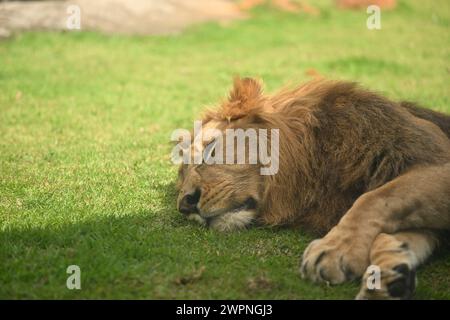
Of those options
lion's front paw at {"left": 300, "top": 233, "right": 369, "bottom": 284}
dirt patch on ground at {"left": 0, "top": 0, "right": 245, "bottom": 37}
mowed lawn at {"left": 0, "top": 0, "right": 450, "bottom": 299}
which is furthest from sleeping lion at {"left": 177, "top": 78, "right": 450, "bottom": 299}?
dirt patch on ground at {"left": 0, "top": 0, "right": 245, "bottom": 37}

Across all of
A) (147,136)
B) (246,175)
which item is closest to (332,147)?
(246,175)

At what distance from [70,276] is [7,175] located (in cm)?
204

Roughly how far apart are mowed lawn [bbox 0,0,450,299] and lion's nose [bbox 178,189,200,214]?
13cm

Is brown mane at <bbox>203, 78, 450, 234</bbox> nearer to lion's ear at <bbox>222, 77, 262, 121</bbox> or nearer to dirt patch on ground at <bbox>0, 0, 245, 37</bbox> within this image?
lion's ear at <bbox>222, 77, 262, 121</bbox>

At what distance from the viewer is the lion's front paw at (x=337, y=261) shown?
3342 mm

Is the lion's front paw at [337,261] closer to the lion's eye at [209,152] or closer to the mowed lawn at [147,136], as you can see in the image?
the mowed lawn at [147,136]

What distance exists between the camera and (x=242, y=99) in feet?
13.8

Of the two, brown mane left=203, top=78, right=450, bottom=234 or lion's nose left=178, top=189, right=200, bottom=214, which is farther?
lion's nose left=178, top=189, right=200, bottom=214

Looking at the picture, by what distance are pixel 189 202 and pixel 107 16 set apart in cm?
799

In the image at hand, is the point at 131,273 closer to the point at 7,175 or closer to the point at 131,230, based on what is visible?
the point at 131,230

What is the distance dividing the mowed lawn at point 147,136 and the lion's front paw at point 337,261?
0.06m

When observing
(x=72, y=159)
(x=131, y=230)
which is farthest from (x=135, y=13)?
(x=131, y=230)

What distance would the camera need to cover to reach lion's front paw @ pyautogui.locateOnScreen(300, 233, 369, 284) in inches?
132

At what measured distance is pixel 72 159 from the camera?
564cm
